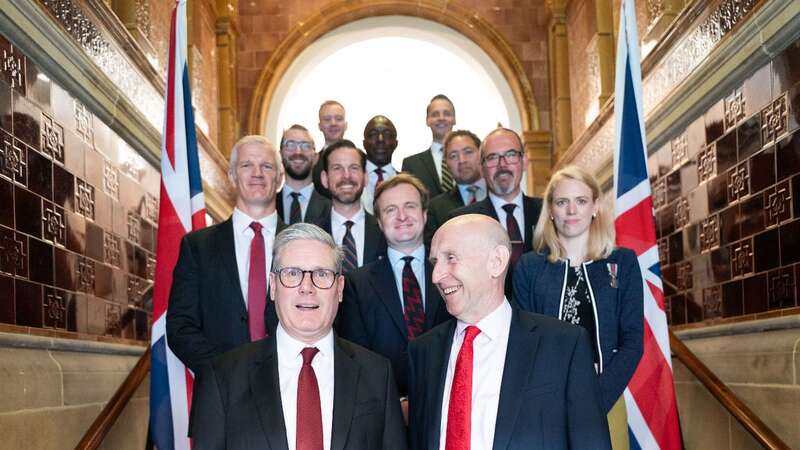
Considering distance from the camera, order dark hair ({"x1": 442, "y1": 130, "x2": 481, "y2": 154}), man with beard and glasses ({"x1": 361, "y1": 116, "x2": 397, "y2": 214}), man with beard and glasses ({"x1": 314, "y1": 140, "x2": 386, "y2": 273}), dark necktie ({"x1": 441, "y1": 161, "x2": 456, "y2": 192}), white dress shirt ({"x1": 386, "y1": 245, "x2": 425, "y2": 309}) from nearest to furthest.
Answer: white dress shirt ({"x1": 386, "y1": 245, "x2": 425, "y2": 309}), man with beard and glasses ({"x1": 314, "y1": 140, "x2": 386, "y2": 273}), dark hair ({"x1": 442, "y1": 130, "x2": 481, "y2": 154}), man with beard and glasses ({"x1": 361, "y1": 116, "x2": 397, "y2": 214}), dark necktie ({"x1": 441, "y1": 161, "x2": 456, "y2": 192})

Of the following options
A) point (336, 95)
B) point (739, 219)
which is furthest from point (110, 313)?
point (336, 95)

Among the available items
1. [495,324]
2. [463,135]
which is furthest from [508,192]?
[495,324]

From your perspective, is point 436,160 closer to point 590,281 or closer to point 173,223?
point 173,223

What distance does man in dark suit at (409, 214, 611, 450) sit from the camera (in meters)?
Result: 2.69

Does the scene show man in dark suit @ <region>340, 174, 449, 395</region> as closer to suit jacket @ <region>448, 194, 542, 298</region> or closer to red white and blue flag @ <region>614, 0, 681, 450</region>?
suit jacket @ <region>448, 194, 542, 298</region>

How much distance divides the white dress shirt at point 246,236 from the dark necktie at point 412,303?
1.75ft

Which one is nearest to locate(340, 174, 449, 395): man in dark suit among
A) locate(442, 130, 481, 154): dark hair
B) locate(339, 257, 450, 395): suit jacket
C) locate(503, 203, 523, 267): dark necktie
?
locate(339, 257, 450, 395): suit jacket

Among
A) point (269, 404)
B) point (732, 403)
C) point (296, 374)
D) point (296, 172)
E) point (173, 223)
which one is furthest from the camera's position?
point (296, 172)

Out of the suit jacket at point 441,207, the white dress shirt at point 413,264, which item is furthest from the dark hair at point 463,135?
the white dress shirt at point 413,264

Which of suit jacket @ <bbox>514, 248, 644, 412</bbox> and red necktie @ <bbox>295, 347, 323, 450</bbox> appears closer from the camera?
red necktie @ <bbox>295, 347, 323, 450</bbox>

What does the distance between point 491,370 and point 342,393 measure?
16.8 inches

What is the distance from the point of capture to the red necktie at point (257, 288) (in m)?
3.70

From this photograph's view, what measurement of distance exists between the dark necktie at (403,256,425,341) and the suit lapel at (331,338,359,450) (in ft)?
3.05

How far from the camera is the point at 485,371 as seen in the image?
2809mm
